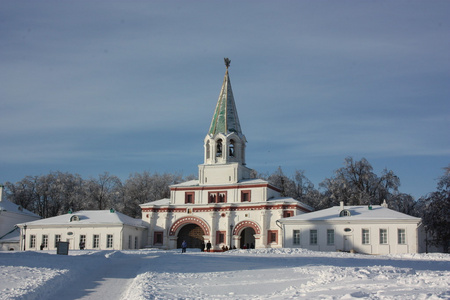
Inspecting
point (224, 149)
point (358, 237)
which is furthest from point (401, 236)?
point (224, 149)

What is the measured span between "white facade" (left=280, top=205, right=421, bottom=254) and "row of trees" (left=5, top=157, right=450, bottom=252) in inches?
305

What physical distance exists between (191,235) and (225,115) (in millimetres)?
12563

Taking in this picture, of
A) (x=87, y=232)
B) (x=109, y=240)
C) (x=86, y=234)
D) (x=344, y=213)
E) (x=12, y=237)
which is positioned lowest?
(x=109, y=240)

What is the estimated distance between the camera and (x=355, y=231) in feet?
141

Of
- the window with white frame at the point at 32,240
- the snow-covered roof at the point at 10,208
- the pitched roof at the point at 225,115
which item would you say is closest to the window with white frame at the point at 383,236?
Answer: the pitched roof at the point at 225,115

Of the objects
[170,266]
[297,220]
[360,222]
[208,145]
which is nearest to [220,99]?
[208,145]

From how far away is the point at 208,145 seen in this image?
5397 centimetres

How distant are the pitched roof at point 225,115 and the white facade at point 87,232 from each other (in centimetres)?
1250

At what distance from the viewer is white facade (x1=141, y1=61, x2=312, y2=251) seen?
164 feet

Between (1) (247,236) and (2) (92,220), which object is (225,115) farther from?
(2) (92,220)

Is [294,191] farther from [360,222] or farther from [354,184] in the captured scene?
[360,222]

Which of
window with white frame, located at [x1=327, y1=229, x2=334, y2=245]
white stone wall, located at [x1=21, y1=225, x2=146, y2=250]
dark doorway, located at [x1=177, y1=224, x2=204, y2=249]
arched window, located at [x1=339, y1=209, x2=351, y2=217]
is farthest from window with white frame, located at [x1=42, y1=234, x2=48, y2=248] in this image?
arched window, located at [x1=339, y1=209, x2=351, y2=217]

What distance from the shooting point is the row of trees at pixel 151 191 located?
186ft

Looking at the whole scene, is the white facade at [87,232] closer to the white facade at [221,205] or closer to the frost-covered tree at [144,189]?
the white facade at [221,205]
